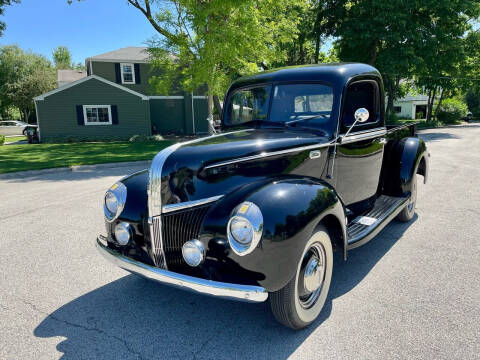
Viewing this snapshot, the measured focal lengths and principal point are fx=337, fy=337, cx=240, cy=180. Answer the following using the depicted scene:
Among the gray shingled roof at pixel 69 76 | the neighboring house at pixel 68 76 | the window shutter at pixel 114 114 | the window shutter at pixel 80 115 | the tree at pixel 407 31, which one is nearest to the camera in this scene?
the tree at pixel 407 31

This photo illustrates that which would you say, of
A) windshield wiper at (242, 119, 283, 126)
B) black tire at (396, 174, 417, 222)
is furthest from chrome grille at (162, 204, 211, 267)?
black tire at (396, 174, 417, 222)

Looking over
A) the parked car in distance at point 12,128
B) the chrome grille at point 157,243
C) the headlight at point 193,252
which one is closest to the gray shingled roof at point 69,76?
the parked car in distance at point 12,128

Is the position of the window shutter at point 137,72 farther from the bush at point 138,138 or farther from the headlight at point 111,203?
the headlight at point 111,203

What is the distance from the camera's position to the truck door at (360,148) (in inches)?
135

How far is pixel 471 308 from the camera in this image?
2781 mm

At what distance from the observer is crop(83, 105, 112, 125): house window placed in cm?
2209

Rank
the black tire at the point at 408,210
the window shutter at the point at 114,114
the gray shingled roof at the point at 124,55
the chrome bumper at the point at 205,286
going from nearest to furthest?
the chrome bumper at the point at 205,286 → the black tire at the point at 408,210 → the window shutter at the point at 114,114 → the gray shingled roof at the point at 124,55

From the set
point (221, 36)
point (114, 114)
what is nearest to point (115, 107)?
point (114, 114)

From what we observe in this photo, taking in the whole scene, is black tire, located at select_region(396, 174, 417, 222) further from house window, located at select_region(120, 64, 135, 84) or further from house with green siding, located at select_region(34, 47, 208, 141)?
house window, located at select_region(120, 64, 135, 84)

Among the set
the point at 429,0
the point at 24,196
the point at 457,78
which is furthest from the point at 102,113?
the point at 457,78

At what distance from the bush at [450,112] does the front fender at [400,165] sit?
3332 centimetres

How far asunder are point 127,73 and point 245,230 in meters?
26.2

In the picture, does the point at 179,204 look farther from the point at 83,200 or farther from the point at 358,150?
the point at 83,200

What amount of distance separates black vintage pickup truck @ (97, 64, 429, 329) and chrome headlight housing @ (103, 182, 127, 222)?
0.04ft
